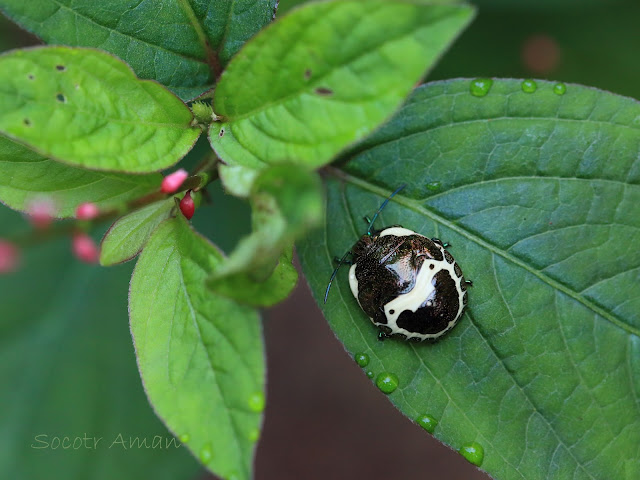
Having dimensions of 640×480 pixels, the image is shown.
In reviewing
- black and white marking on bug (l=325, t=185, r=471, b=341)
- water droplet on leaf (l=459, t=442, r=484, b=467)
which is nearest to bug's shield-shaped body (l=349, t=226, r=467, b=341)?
black and white marking on bug (l=325, t=185, r=471, b=341)

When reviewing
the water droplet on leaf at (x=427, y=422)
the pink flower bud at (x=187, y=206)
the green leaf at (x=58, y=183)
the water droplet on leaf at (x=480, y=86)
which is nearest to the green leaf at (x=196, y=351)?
the pink flower bud at (x=187, y=206)

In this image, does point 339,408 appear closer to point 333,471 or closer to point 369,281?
point 333,471

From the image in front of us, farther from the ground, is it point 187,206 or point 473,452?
point 187,206

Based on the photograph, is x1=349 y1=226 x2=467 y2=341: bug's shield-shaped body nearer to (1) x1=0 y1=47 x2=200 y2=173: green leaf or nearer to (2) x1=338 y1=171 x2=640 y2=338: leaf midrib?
(2) x1=338 y1=171 x2=640 y2=338: leaf midrib

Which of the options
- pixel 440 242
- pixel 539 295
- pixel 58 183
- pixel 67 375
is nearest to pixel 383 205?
pixel 440 242

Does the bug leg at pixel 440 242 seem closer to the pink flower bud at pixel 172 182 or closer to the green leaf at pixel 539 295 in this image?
the green leaf at pixel 539 295

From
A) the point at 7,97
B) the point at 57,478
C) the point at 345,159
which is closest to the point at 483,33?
the point at 345,159

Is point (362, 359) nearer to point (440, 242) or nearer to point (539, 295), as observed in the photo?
point (440, 242)
